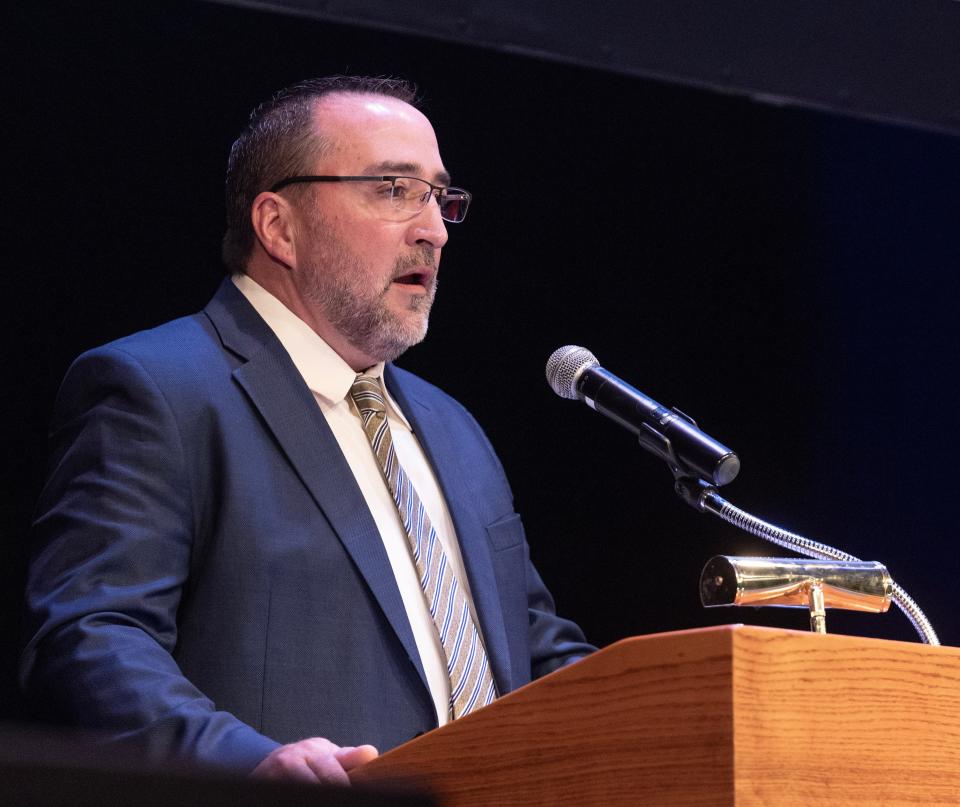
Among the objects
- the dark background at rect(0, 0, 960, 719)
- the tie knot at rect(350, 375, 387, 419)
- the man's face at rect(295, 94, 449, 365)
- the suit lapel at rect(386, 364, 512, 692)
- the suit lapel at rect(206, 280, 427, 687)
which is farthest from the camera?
the dark background at rect(0, 0, 960, 719)

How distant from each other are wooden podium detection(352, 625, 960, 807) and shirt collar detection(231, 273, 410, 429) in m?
1.12

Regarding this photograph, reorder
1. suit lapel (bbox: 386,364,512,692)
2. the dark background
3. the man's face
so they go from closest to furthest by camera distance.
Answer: suit lapel (bbox: 386,364,512,692)
the man's face
the dark background

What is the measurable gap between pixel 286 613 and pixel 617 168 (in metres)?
1.77

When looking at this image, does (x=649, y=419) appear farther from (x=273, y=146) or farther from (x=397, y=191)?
(x=273, y=146)

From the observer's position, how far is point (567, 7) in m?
3.06

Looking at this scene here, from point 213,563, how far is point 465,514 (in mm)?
550

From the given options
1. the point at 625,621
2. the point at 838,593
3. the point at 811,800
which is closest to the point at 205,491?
the point at 838,593

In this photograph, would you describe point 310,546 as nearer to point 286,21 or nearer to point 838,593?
point 838,593

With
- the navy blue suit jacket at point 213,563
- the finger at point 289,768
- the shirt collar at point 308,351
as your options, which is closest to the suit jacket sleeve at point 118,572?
the navy blue suit jacket at point 213,563

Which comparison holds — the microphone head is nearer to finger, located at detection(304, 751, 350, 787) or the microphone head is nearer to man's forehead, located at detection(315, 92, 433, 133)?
finger, located at detection(304, 751, 350, 787)

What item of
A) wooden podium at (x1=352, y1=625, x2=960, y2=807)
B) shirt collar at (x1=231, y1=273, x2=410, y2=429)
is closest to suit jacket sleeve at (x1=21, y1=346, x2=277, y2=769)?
shirt collar at (x1=231, y1=273, x2=410, y2=429)

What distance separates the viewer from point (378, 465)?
233cm

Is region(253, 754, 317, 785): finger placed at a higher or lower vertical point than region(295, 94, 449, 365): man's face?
lower

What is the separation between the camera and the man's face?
252 cm
